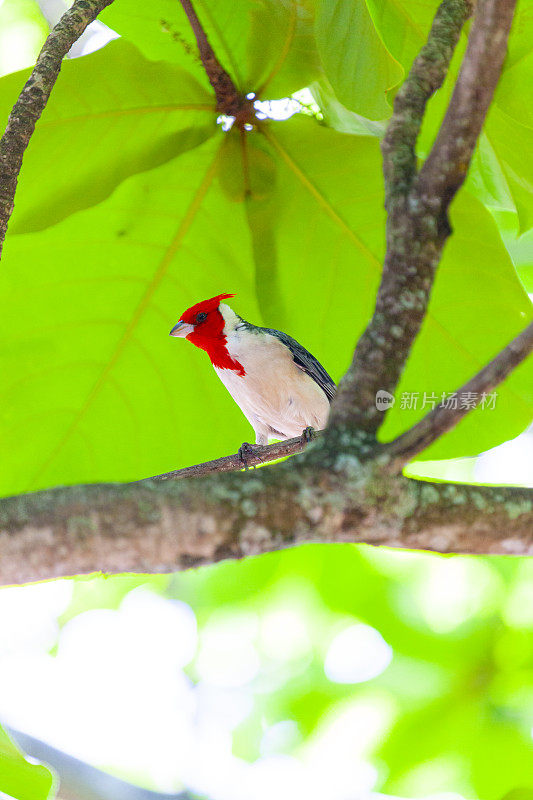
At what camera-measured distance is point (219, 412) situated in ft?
2.21

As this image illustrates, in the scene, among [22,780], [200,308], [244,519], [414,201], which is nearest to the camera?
[244,519]

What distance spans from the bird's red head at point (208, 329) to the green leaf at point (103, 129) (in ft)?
0.42

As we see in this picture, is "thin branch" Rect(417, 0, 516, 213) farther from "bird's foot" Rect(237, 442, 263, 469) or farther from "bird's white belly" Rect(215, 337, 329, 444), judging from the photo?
"bird's white belly" Rect(215, 337, 329, 444)

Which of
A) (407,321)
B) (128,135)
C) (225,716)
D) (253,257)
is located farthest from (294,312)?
(225,716)

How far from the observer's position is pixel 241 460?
62 centimetres

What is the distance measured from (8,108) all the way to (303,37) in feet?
0.69

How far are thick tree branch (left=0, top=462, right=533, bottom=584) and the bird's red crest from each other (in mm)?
392

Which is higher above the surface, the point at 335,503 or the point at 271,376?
the point at 271,376

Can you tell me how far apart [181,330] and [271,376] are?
13.5 inches

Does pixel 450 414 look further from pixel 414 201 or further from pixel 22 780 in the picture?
pixel 22 780

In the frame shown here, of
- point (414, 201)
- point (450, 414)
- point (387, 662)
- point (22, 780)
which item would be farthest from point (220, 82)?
point (387, 662)

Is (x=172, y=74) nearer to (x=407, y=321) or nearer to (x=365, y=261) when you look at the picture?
(x=365, y=261)

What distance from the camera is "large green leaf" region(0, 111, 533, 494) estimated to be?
585mm

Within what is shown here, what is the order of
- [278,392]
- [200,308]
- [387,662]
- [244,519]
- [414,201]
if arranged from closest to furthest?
[244,519], [414,201], [200,308], [278,392], [387,662]
